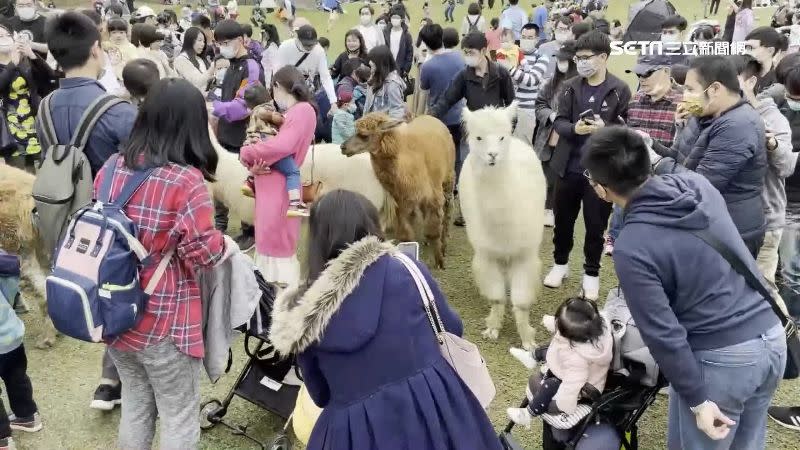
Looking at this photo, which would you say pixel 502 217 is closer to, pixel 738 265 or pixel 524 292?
pixel 524 292

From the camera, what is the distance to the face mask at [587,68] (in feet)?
13.4

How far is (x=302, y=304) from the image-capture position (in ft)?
A: 5.70

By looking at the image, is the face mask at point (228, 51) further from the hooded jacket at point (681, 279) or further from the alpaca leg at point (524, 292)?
the hooded jacket at point (681, 279)

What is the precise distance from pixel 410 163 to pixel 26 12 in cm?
435

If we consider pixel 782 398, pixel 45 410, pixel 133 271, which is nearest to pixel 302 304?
pixel 133 271

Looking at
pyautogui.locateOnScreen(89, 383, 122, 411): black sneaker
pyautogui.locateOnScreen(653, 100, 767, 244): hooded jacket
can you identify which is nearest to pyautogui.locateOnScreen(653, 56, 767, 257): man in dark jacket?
pyautogui.locateOnScreen(653, 100, 767, 244): hooded jacket

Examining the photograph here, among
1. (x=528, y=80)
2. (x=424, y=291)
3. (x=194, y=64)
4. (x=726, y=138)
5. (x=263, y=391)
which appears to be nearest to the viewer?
(x=424, y=291)

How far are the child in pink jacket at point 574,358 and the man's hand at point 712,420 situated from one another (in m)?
0.54

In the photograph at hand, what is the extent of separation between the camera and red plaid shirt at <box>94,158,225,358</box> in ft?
7.05

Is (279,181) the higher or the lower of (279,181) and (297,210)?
the higher

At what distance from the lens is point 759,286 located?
2.12 meters

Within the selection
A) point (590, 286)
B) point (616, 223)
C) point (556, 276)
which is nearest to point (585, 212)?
point (616, 223)

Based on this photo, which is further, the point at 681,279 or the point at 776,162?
the point at 776,162

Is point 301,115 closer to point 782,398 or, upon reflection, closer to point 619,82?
point 619,82
